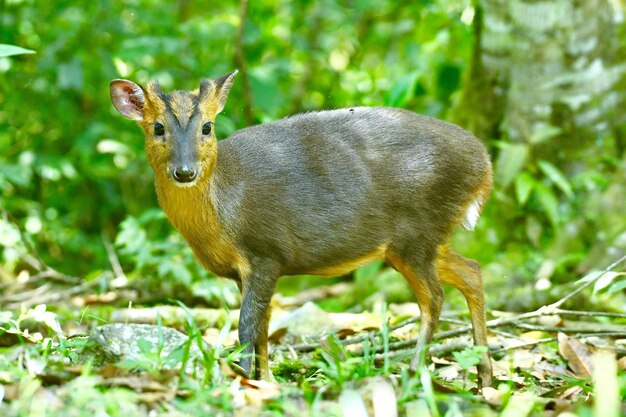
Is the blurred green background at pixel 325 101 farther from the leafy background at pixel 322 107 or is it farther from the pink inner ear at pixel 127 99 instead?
the pink inner ear at pixel 127 99

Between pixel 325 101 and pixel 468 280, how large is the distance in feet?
20.7

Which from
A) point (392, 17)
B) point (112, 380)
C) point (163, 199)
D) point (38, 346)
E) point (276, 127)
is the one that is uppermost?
point (392, 17)

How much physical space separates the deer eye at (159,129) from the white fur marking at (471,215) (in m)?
1.97

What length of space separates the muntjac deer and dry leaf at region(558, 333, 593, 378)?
527 mm

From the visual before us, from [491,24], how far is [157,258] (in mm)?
3527

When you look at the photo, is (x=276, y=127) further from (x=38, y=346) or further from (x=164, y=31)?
(x=164, y=31)

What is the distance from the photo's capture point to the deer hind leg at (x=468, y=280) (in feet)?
17.9

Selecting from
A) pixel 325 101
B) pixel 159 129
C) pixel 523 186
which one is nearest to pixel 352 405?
pixel 159 129

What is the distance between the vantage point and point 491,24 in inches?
309

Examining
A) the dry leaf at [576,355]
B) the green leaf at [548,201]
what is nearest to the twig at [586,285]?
the dry leaf at [576,355]

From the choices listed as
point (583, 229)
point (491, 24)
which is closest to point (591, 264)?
point (583, 229)

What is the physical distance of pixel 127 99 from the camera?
5.38 meters

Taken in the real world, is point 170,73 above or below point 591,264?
above

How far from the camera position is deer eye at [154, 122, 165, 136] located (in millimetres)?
5145
